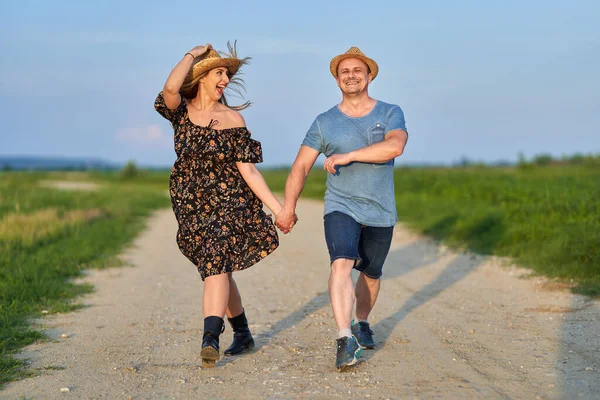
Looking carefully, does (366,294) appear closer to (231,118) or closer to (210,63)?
(231,118)

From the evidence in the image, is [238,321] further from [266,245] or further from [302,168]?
[302,168]

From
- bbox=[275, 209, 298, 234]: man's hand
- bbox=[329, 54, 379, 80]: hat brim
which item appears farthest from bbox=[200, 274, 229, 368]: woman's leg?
bbox=[329, 54, 379, 80]: hat brim

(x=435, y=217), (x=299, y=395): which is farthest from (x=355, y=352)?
(x=435, y=217)

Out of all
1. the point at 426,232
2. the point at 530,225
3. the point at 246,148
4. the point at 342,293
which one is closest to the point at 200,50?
the point at 246,148

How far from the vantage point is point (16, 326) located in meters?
6.81

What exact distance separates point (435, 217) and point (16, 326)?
10999 mm

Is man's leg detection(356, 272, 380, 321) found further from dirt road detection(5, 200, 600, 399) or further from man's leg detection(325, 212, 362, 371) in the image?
man's leg detection(325, 212, 362, 371)

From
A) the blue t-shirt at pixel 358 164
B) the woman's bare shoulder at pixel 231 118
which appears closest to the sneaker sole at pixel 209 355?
the blue t-shirt at pixel 358 164

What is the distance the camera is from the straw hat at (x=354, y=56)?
5684mm

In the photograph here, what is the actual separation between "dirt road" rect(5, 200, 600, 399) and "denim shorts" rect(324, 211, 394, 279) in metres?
0.66

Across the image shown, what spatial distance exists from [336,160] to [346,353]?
126 centimetres

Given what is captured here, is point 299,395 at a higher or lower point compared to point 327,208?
lower

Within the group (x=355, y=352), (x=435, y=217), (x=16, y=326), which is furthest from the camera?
(x=435, y=217)

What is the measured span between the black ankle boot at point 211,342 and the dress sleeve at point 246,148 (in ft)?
3.61
